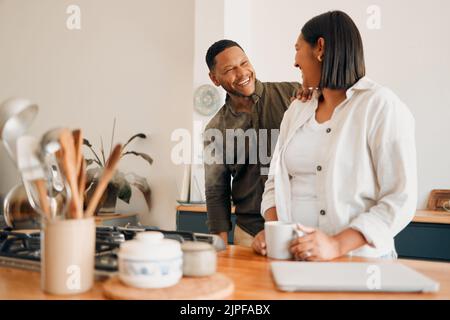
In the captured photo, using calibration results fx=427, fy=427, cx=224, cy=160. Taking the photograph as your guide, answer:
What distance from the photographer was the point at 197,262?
2.60 feet

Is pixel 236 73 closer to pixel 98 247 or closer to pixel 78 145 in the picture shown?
pixel 98 247

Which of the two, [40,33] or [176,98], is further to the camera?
[40,33]

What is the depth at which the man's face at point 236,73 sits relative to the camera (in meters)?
1.96

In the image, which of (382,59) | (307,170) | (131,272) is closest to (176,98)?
(382,59)

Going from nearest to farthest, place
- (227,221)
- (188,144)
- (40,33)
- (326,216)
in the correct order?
(326,216), (227,221), (188,144), (40,33)

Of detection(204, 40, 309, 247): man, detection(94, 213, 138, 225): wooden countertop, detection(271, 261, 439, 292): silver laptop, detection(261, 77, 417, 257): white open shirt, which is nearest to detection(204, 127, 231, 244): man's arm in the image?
detection(204, 40, 309, 247): man

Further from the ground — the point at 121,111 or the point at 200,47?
the point at 200,47

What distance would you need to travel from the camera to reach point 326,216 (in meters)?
1.18

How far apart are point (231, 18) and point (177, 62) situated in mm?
585

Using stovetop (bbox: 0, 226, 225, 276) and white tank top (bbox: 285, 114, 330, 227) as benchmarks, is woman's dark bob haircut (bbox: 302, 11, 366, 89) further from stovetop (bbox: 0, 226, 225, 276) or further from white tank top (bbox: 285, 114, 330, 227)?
stovetop (bbox: 0, 226, 225, 276)

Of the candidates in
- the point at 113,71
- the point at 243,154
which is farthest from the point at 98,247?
the point at 113,71

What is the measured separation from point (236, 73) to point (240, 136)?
11.4 inches

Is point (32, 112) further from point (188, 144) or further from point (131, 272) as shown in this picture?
point (188, 144)

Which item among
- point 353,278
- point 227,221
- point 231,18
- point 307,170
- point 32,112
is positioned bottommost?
point 227,221
